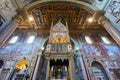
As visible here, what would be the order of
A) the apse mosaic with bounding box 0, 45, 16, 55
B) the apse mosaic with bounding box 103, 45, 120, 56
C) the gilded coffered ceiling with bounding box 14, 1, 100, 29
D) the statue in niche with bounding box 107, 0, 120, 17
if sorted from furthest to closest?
the gilded coffered ceiling with bounding box 14, 1, 100, 29, the apse mosaic with bounding box 103, 45, 120, 56, the apse mosaic with bounding box 0, 45, 16, 55, the statue in niche with bounding box 107, 0, 120, 17

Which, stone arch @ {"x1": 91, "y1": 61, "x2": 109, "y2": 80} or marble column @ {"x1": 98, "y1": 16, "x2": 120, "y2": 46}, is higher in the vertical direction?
marble column @ {"x1": 98, "y1": 16, "x2": 120, "y2": 46}

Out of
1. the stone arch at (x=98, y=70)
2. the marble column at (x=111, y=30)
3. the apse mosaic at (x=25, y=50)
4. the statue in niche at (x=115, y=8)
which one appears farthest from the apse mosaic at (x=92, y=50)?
the apse mosaic at (x=25, y=50)

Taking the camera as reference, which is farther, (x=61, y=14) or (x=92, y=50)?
(x=61, y=14)

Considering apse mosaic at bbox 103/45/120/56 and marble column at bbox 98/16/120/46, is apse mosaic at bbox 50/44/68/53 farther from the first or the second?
apse mosaic at bbox 103/45/120/56

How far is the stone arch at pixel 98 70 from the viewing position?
1005 cm

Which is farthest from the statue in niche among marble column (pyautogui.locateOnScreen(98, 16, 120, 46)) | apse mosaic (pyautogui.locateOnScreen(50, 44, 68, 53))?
apse mosaic (pyautogui.locateOnScreen(50, 44, 68, 53))

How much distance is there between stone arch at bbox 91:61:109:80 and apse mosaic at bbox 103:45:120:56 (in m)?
1.92

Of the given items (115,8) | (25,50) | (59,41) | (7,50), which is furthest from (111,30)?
(7,50)

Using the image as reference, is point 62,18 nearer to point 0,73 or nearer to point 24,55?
point 24,55

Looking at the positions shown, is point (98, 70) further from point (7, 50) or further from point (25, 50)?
point (7, 50)

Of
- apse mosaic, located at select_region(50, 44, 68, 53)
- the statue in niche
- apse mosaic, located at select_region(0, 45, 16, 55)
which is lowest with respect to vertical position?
apse mosaic, located at select_region(50, 44, 68, 53)

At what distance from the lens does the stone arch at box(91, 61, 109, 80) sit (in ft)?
33.0

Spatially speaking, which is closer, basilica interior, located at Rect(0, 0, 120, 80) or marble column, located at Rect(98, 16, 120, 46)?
marble column, located at Rect(98, 16, 120, 46)

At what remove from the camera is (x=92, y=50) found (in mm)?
12414
